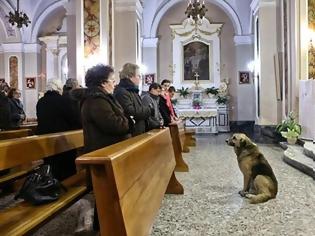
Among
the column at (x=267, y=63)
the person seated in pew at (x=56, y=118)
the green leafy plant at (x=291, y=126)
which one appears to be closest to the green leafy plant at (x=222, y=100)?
the column at (x=267, y=63)

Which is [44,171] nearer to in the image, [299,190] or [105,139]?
[105,139]

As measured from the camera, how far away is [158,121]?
5.34 metres

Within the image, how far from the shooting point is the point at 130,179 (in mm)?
2348

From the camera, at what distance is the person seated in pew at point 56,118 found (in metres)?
4.48

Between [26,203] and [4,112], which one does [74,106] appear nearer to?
[26,203]

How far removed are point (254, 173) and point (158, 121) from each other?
136cm

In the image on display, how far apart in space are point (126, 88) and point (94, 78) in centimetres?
65

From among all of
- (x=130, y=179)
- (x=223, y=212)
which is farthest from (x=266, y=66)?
(x=130, y=179)

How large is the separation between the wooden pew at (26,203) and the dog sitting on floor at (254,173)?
5.70ft

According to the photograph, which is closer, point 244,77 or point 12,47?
point 244,77

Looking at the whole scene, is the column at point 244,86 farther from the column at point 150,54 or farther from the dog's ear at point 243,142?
the dog's ear at point 243,142

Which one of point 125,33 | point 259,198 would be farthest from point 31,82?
point 259,198

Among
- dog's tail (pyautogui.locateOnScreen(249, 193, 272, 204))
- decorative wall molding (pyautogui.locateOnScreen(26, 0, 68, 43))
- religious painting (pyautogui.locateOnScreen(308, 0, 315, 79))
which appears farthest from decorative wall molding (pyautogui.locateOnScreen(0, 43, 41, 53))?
dog's tail (pyautogui.locateOnScreen(249, 193, 272, 204))

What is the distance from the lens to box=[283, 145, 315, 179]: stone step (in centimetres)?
619
